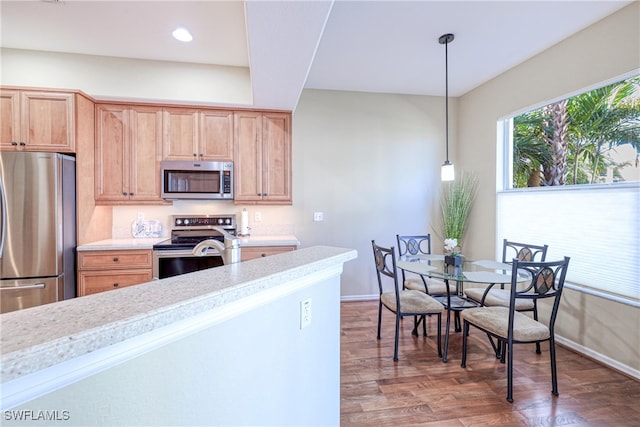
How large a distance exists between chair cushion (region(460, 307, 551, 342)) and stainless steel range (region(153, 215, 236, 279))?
7.70 ft

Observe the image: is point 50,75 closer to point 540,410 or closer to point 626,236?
point 540,410

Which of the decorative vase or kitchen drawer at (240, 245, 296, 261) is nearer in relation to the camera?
the decorative vase

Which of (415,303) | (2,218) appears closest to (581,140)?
(415,303)

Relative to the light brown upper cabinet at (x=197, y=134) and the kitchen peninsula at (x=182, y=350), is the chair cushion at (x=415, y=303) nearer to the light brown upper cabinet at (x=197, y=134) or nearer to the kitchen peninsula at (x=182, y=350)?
the kitchen peninsula at (x=182, y=350)

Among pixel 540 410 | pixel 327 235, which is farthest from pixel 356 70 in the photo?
pixel 540 410

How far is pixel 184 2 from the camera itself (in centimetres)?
227

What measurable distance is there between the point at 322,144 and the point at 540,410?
132 inches

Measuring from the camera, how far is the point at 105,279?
2.94 metres

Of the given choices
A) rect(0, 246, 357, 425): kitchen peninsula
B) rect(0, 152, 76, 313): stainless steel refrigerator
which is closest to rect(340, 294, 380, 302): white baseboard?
rect(0, 246, 357, 425): kitchen peninsula

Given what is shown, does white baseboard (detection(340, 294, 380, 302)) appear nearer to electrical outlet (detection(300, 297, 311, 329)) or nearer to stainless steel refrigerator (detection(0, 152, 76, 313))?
electrical outlet (detection(300, 297, 311, 329))

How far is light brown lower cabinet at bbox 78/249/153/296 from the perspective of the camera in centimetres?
290

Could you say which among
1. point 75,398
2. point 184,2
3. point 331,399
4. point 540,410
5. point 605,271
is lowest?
point 540,410

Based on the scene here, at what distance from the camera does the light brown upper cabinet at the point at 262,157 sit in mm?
3549

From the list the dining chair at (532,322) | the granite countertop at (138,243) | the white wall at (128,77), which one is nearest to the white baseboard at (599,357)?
the dining chair at (532,322)
